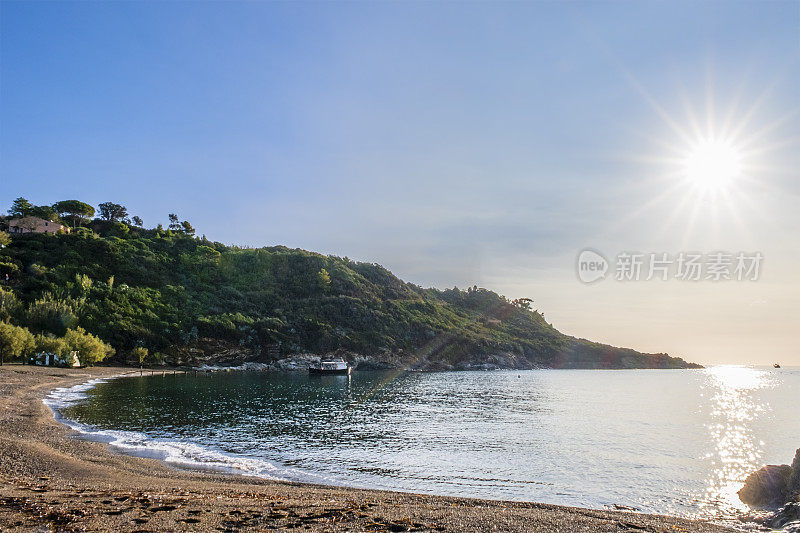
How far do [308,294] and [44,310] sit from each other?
3540 inches

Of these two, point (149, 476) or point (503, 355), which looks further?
point (503, 355)

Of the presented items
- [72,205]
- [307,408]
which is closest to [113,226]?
[72,205]

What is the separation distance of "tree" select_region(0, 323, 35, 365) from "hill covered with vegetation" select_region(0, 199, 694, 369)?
2.18 ft

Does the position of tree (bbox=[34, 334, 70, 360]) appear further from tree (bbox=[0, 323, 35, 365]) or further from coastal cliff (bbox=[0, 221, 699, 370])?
coastal cliff (bbox=[0, 221, 699, 370])

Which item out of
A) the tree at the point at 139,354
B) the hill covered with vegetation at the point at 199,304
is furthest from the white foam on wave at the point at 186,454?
the tree at the point at 139,354

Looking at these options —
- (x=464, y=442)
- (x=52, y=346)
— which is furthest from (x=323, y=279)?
(x=464, y=442)

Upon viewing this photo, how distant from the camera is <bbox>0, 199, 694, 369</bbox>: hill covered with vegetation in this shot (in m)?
106

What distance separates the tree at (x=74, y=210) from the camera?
6752 inches

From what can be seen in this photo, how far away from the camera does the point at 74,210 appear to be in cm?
17300

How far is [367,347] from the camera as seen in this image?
503 ft

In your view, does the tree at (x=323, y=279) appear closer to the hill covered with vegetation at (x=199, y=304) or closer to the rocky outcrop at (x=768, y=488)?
the hill covered with vegetation at (x=199, y=304)

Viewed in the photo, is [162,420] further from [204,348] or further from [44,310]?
[204,348]

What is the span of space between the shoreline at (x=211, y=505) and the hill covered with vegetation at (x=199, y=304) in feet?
217

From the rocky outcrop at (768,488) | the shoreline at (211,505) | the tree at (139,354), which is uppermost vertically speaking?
the rocky outcrop at (768,488)
